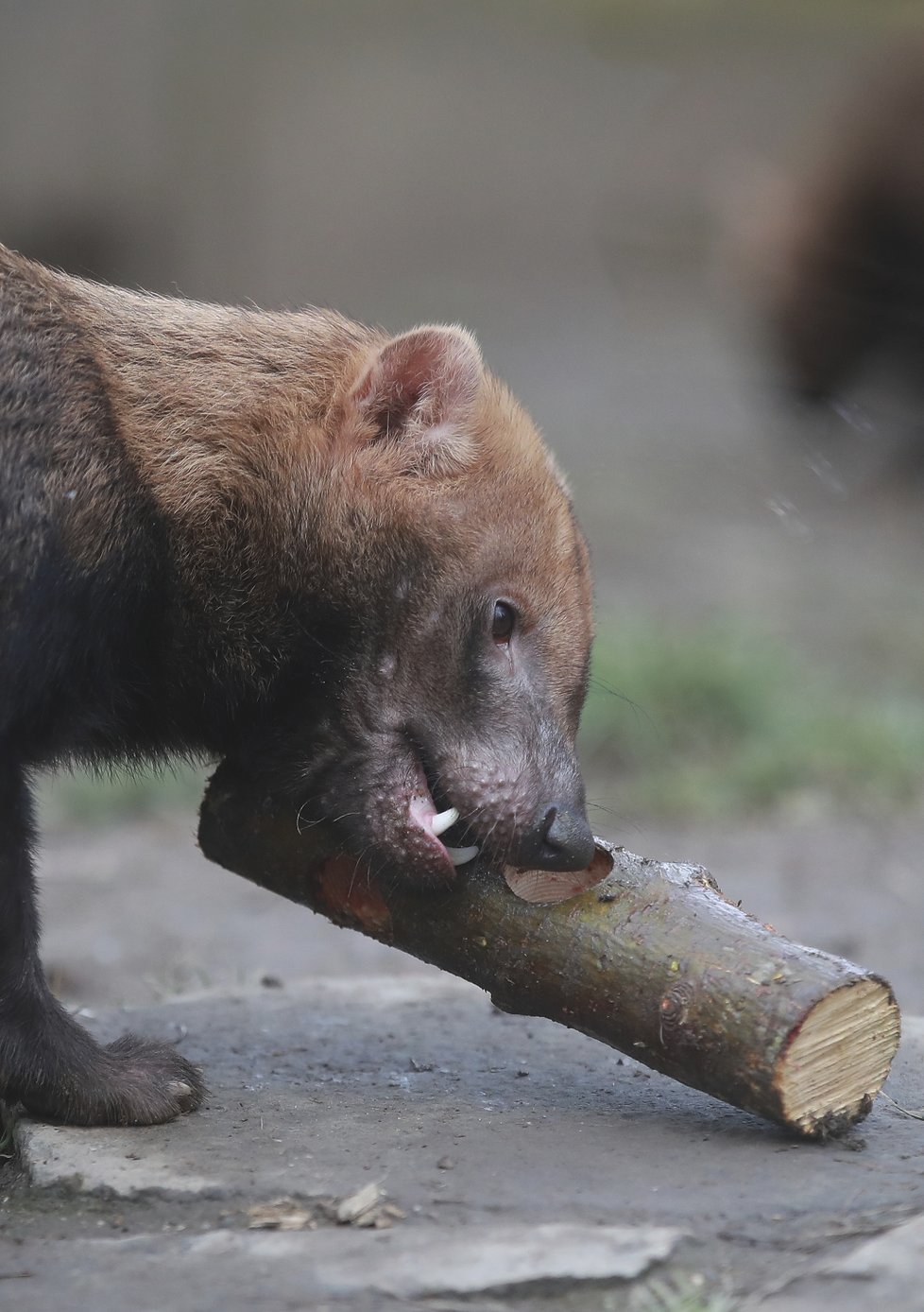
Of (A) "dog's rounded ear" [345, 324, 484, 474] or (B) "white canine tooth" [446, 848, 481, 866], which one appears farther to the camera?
(A) "dog's rounded ear" [345, 324, 484, 474]

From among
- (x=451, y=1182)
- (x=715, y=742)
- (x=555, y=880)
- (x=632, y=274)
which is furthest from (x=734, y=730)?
(x=632, y=274)

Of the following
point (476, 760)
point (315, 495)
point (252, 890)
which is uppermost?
point (315, 495)

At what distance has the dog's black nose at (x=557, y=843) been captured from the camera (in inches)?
133

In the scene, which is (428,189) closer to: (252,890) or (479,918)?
(252,890)

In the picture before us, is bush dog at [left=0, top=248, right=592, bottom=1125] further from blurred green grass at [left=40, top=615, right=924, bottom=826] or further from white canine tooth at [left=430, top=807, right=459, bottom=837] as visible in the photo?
blurred green grass at [left=40, top=615, right=924, bottom=826]

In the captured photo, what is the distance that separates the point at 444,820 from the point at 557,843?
0.27 m

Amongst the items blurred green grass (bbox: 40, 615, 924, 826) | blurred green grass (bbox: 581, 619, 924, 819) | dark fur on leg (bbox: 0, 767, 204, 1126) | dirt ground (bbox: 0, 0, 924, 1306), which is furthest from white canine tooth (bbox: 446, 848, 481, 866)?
dirt ground (bbox: 0, 0, 924, 1306)

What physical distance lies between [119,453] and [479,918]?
1299mm

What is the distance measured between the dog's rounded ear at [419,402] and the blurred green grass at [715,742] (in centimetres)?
332

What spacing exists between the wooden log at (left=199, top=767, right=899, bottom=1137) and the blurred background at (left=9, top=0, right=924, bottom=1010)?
4208 mm

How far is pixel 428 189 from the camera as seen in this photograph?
15.9 metres

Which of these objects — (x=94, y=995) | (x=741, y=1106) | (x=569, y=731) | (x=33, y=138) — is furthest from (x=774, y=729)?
(x=33, y=138)

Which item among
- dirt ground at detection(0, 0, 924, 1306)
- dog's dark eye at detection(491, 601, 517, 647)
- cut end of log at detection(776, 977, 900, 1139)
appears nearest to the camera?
cut end of log at detection(776, 977, 900, 1139)

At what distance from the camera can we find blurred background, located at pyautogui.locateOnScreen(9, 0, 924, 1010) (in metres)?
9.15
